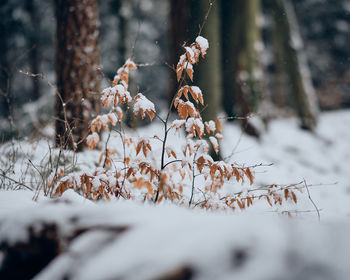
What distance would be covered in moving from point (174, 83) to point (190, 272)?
479 cm

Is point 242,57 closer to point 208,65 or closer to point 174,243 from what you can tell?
point 208,65

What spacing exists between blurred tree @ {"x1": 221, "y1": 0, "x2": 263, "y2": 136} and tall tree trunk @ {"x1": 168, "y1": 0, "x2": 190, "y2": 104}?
212 cm

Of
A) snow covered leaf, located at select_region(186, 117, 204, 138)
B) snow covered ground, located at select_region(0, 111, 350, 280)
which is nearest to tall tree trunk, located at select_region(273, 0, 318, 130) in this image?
snow covered leaf, located at select_region(186, 117, 204, 138)

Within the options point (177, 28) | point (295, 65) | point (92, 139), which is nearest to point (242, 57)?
point (177, 28)

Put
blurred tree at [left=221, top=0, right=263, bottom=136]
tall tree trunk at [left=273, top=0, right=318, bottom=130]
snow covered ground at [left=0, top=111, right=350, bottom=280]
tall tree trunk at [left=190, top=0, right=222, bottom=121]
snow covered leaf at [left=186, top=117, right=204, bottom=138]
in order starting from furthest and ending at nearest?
1. tall tree trunk at [left=273, top=0, right=318, bottom=130]
2. blurred tree at [left=221, top=0, right=263, bottom=136]
3. tall tree trunk at [left=190, top=0, right=222, bottom=121]
4. snow covered leaf at [left=186, top=117, right=204, bottom=138]
5. snow covered ground at [left=0, top=111, right=350, bottom=280]

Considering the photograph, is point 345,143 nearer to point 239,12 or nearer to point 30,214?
A: point 239,12

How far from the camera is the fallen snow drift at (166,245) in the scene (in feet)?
2.97

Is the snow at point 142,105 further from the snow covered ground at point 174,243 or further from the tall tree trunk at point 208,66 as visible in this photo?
→ the tall tree trunk at point 208,66

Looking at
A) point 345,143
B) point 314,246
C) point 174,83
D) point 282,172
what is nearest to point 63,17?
point 174,83

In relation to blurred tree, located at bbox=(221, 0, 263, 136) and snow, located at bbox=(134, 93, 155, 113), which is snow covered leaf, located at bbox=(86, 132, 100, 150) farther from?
blurred tree, located at bbox=(221, 0, 263, 136)

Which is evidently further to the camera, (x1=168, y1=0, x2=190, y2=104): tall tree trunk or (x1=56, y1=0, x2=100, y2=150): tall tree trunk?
(x1=168, y1=0, x2=190, y2=104): tall tree trunk

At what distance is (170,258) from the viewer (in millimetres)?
924

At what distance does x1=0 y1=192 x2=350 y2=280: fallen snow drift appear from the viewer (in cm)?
91

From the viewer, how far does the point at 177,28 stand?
5379mm
